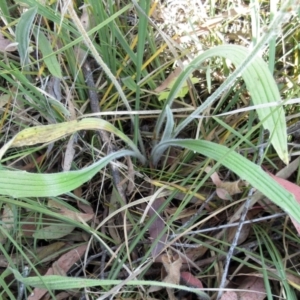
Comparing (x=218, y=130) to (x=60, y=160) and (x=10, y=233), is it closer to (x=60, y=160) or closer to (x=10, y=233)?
(x=60, y=160)

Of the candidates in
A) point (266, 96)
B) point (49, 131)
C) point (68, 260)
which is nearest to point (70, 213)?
point (68, 260)

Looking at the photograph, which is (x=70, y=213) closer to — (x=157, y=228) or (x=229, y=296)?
(x=157, y=228)

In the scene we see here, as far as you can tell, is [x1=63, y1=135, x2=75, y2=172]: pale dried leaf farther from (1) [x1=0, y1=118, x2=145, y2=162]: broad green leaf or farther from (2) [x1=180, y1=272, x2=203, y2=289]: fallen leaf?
(2) [x1=180, y1=272, x2=203, y2=289]: fallen leaf

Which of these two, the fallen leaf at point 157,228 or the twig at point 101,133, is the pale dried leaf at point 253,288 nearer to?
the fallen leaf at point 157,228

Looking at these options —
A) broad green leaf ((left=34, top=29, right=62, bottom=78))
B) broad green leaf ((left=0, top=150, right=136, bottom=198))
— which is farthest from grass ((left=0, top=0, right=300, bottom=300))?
broad green leaf ((left=0, top=150, right=136, bottom=198))

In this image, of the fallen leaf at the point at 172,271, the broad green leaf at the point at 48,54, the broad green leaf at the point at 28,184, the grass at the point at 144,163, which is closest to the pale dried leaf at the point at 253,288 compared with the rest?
the grass at the point at 144,163

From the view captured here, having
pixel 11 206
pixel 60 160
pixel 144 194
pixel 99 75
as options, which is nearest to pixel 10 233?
pixel 11 206

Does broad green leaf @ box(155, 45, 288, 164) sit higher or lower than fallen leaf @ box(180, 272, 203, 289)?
higher
